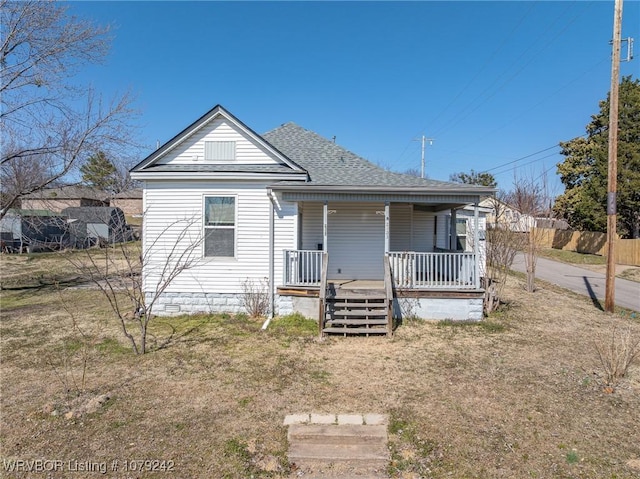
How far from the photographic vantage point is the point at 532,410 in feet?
14.7

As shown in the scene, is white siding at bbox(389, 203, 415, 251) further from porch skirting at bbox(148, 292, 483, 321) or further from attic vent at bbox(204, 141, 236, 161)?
attic vent at bbox(204, 141, 236, 161)

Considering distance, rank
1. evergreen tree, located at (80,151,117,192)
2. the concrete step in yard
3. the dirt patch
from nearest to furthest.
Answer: the concrete step in yard
the dirt patch
evergreen tree, located at (80,151,117,192)

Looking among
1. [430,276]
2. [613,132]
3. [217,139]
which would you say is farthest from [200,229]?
[613,132]

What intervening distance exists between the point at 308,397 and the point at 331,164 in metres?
7.88

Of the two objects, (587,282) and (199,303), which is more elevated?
(199,303)

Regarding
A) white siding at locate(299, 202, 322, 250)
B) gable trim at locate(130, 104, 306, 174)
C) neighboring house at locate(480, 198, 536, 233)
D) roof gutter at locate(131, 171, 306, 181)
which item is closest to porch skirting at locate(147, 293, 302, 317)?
white siding at locate(299, 202, 322, 250)

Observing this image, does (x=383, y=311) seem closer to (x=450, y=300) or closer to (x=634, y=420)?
(x=450, y=300)

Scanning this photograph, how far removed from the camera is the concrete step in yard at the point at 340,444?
3.45 metres

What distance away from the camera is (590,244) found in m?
26.0

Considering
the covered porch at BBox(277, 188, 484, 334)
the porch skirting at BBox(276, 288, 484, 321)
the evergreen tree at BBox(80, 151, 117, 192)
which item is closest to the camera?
the covered porch at BBox(277, 188, 484, 334)

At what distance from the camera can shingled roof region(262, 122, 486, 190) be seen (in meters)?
9.15

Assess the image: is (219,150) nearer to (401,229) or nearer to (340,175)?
(340,175)

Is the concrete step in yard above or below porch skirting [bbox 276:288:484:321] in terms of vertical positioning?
below

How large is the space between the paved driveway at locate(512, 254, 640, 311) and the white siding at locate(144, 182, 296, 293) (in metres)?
10.7
